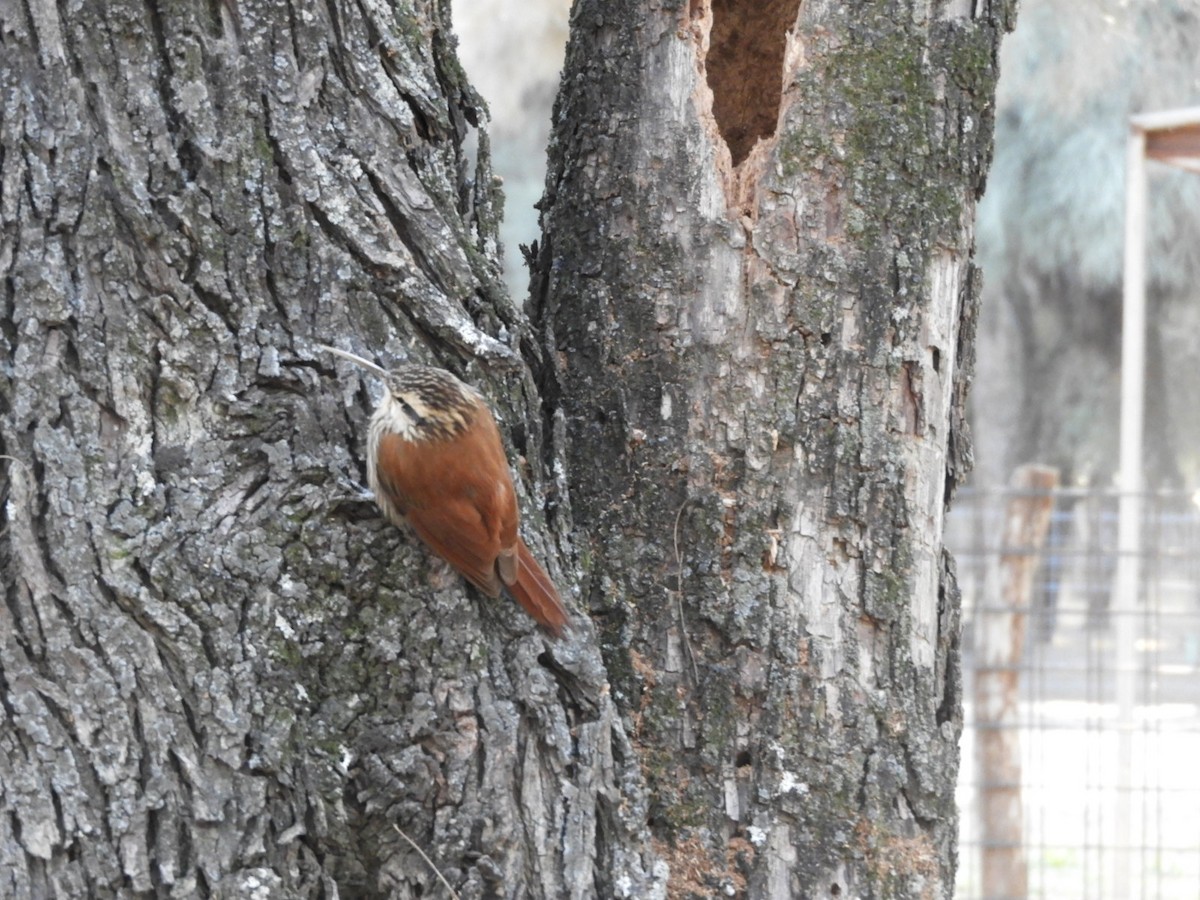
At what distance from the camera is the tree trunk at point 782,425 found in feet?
7.72

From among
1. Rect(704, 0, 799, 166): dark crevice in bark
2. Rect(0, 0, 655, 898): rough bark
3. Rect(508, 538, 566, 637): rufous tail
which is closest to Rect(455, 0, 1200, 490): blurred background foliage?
Rect(704, 0, 799, 166): dark crevice in bark

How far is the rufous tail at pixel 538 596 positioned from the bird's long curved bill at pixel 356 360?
342 millimetres

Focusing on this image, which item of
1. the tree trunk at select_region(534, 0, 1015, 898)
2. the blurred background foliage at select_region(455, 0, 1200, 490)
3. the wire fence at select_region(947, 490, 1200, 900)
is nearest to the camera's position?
the tree trunk at select_region(534, 0, 1015, 898)

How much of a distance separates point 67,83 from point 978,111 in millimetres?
1452

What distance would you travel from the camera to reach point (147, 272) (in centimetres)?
202

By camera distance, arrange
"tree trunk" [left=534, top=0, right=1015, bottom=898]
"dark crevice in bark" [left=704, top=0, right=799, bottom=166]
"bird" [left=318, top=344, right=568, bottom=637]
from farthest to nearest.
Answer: "dark crevice in bark" [left=704, top=0, right=799, bottom=166] < "tree trunk" [left=534, top=0, right=1015, bottom=898] < "bird" [left=318, top=344, right=568, bottom=637]

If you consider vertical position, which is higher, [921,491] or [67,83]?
[67,83]

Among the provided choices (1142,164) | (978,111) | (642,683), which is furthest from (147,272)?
(1142,164)

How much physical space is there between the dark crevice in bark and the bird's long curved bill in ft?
3.81

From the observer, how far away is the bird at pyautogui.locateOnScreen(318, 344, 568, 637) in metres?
2.08

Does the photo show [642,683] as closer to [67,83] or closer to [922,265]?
[922,265]

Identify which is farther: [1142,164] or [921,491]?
[1142,164]

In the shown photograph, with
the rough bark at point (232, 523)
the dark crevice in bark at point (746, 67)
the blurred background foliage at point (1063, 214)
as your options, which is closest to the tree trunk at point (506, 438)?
the rough bark at point (232, 523)

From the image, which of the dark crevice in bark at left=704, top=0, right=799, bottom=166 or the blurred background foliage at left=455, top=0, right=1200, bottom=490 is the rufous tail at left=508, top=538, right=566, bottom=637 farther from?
the blurred background foliage at left=455, top=0, right=1200, bottom=490
